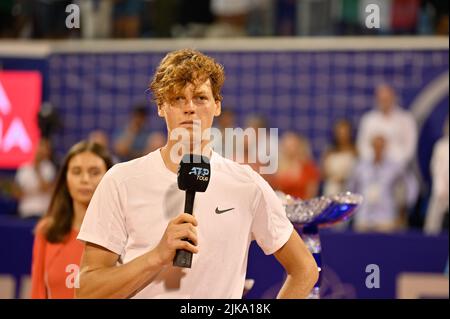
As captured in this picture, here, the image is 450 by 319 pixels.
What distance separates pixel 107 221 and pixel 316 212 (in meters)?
1.51

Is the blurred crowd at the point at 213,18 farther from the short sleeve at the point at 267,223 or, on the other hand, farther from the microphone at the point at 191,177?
the microphone at the point at 191,177

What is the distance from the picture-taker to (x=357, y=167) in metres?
10.2

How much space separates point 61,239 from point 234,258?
2.17 m

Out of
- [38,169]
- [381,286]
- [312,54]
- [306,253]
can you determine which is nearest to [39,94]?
[38,169]

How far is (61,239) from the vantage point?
5.09m

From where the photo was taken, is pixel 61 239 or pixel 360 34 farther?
pixel 360 34

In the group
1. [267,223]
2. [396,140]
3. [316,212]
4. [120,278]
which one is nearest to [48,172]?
[396,140]

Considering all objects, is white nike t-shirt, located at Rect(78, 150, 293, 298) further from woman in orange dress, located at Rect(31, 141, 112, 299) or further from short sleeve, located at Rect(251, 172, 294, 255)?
woman in orange dress, located at Rect(31, 141, 112, 299)

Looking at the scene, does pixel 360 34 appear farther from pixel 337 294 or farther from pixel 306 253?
pixel 306 253

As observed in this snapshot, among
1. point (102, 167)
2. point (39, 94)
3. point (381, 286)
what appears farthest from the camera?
point (39, 94)

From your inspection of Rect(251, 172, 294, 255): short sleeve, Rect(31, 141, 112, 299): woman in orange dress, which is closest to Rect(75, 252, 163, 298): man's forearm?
Rect(251, 172, 294, 255): short sleeve

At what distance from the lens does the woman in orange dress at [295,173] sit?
10.0 meters

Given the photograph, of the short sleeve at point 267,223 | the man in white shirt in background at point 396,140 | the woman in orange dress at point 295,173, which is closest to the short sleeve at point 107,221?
the short sleeve at point 267,223
